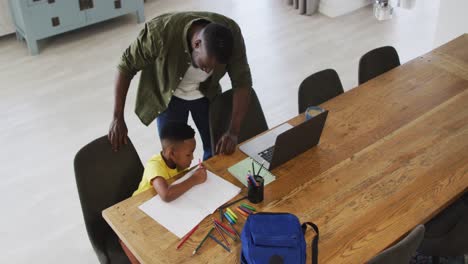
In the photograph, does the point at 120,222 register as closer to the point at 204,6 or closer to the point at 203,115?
the point at 203,115

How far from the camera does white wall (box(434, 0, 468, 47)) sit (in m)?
4.32

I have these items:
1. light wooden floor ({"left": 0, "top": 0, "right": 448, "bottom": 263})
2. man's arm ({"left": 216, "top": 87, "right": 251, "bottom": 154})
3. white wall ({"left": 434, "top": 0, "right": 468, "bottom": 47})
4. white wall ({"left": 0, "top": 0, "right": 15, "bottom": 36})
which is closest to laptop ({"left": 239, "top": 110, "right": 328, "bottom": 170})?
man's arm ({"left": 216, "top": 87, "right": 251, "bottom": 154})

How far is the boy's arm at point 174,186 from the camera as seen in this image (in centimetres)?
221

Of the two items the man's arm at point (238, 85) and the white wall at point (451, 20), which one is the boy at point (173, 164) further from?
the white wall at point (451, 20)

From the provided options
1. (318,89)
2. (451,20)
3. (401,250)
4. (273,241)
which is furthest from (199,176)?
(451,20)

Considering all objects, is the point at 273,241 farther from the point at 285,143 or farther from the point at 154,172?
the point at 154,172

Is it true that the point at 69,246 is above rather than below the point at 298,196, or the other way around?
below

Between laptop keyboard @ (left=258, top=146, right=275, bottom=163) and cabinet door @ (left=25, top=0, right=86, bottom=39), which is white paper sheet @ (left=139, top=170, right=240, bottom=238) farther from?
cabinet door @ (left=25, top=0, right=86, bottom=39)

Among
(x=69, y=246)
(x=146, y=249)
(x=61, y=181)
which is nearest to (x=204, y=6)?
(x=61, y=181)

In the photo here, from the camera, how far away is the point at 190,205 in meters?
2.20

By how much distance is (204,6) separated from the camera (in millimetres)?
6301

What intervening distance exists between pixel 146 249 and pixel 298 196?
68cm

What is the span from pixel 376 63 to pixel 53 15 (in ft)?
11.2

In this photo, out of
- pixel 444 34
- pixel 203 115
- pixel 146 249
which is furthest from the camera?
pixel 444 34
